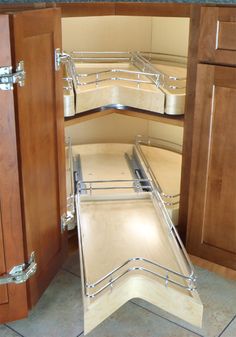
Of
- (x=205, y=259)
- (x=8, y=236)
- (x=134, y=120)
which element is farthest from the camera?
(x=134, y=120)

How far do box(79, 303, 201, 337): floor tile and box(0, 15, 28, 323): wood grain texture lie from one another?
0.22 metres

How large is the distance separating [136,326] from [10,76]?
75 cm

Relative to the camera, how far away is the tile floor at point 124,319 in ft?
3.92

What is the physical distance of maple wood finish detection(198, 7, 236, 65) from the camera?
3.94ft

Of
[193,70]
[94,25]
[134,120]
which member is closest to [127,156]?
[134,120]

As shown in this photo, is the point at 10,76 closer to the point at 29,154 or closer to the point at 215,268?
the point at 29,154

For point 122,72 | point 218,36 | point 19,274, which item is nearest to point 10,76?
point 19,274

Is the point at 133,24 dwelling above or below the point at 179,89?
above

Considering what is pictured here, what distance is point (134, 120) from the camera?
2.19m

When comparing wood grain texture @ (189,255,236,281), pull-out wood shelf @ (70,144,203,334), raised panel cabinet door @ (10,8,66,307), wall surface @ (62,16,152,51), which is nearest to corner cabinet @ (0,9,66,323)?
raised panel cabinet door @ (10,8,66,307)

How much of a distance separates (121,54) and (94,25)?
0.18m

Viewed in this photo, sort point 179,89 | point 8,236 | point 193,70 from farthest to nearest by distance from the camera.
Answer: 1. point 179,89
2. point 193,70
3. point 8,236

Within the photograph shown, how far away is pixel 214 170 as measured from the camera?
1.36 metres

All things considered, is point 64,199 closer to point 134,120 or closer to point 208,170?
point 208,170
